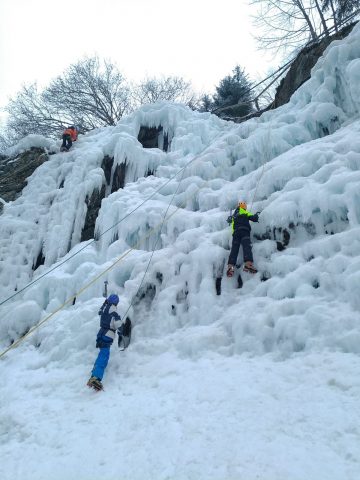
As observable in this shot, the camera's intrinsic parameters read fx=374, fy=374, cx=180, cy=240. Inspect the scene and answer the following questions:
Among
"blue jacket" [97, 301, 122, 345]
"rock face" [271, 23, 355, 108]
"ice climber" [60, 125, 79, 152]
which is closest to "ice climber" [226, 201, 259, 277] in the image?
"blue jacket" [97, 301, 122, 345]

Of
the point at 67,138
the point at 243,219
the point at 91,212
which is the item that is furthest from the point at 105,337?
the point at 67,138

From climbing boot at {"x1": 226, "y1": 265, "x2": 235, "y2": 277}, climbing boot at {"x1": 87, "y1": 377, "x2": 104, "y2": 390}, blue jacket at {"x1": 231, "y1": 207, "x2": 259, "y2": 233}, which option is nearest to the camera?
climbing boot at {"x1": 87, "y1": 377, "x2": 104, "y2": 390}

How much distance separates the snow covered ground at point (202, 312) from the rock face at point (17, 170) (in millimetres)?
1337

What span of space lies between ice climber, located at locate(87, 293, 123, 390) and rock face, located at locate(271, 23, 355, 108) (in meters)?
8.29

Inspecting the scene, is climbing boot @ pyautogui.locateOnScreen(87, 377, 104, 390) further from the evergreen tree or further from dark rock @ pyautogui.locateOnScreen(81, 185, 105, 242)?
the evergreen tree

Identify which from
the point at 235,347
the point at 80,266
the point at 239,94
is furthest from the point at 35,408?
the point at 239,94

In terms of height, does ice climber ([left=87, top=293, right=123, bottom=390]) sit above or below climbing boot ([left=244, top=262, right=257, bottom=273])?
below

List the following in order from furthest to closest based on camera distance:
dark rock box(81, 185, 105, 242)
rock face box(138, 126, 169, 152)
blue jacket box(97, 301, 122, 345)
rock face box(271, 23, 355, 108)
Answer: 1. rock face box(138, 126, 169, 152)
2. rock face box(271, 23, 355, 108)
3. dark rock box(81, 185, 105, 242)
4. blue jacket box(97, 301, 122, 345)

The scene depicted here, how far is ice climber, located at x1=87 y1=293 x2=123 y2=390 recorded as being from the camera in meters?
4.99

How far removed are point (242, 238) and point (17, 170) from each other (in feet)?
31.4

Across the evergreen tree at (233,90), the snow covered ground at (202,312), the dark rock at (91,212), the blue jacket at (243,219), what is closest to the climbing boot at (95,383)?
the snow covered ground at (202,312)

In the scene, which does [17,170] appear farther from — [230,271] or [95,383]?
[95,383]

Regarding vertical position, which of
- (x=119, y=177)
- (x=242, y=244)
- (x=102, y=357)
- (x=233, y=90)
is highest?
(x=233, y=90)

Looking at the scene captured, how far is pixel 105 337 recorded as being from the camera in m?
5.38
